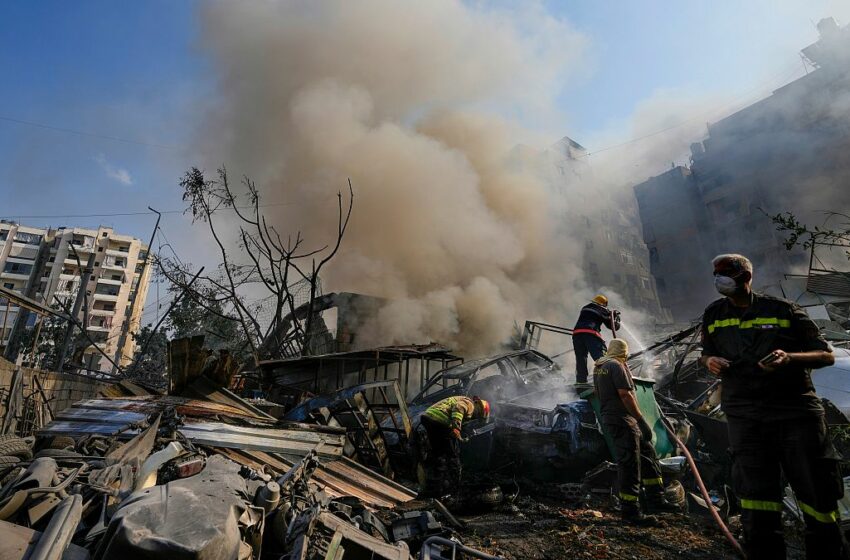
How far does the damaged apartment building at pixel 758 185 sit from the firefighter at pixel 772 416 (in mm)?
20510

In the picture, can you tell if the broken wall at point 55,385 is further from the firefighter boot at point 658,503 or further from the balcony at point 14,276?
the balcony at point 14,276

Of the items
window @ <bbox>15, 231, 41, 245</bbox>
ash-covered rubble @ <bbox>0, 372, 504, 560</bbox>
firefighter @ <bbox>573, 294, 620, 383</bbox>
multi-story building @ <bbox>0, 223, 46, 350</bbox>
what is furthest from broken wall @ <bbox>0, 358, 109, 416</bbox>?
window @ <bbox>15, 231, 41, 245</bbox>

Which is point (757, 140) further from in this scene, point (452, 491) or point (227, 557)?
point (227, 557)

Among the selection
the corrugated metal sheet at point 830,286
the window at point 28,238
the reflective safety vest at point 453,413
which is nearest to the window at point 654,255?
the corrugated metal sheet at point 830,286

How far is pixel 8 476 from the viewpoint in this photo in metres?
2.04

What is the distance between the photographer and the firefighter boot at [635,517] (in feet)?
10.2

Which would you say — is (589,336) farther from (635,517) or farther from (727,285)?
(727,285)

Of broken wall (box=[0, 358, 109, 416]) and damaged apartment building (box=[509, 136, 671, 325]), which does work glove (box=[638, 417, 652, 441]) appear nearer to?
broken wall (box=[0, 358, 109, 416])

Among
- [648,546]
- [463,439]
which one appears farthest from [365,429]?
[648,546]

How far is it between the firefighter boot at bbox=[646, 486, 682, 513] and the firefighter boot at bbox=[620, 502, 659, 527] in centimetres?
32

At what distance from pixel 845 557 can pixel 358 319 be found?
40.6ft

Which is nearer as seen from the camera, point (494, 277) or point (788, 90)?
point (494, 277)

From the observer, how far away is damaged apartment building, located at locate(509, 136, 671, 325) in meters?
29.5

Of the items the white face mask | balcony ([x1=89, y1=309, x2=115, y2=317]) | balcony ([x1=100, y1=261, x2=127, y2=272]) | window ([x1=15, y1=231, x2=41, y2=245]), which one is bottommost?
the white face mask
